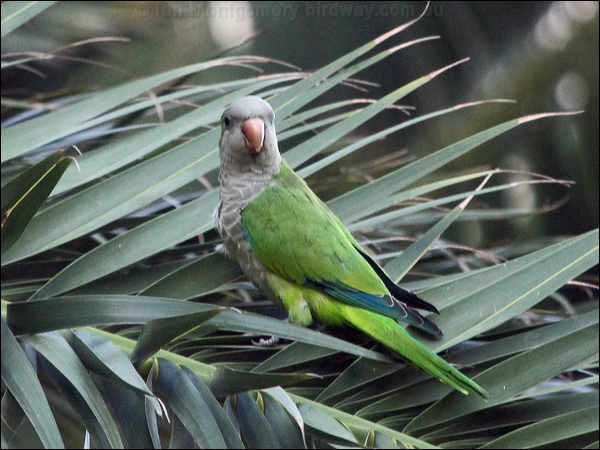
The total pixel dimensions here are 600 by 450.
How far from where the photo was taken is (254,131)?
1662 mm

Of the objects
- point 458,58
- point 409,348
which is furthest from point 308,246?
point 458,58

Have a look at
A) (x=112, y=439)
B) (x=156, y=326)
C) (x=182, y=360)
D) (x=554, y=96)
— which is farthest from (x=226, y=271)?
(x=554, y=96)

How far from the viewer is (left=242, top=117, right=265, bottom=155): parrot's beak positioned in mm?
1660

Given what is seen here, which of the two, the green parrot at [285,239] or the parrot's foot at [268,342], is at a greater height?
the green parrot at [285,239]

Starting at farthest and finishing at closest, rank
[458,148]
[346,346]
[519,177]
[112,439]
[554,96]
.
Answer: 1. [519,177]
2. [554,96]
3. [458,148]
4. [346,346]
5. [112,439]

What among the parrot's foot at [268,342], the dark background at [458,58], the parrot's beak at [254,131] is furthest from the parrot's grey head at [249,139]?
the dark background at [458,58]

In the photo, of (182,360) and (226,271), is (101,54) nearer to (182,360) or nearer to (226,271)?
(226,271)

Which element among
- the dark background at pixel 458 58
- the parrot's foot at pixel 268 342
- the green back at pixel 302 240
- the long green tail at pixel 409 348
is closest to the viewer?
the long green tail at pixel 409 348

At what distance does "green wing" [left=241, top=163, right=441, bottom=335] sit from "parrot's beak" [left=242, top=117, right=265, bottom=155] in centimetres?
20

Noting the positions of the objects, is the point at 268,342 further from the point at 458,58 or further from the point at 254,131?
the point at 458,58

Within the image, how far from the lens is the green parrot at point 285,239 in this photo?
1663 mm

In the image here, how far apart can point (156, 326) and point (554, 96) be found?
3.30 meters

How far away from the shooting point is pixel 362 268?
1.71 metres

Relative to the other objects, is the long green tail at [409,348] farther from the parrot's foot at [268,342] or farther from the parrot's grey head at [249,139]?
the parrot's grey head at [249,139]
